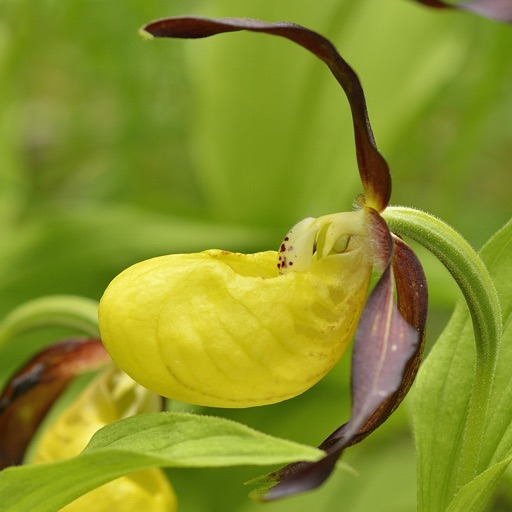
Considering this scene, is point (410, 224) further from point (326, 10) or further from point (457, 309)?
point (326, 10)

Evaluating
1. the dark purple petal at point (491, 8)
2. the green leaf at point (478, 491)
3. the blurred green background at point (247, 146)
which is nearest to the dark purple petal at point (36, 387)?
the blurred green background at point (247, 146)

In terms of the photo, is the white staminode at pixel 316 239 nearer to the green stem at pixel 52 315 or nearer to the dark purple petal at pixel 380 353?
the dark purple petal at pixel 380 353

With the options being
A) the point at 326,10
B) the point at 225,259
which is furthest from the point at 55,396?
the point at 326,10

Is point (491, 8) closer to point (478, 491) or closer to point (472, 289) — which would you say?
point (472, 289)

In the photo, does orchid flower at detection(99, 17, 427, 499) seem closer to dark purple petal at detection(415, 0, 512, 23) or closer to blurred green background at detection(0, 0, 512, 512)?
dark purple petal at detection(415, 0, 512, 23)

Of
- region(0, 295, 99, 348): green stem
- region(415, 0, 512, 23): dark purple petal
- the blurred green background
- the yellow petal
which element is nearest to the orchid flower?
the yellow petal

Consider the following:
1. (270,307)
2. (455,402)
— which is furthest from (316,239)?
(455,402)
